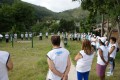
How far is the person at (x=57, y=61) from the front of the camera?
519 centimetres

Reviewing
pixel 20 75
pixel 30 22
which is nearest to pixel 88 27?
pixel 30 22

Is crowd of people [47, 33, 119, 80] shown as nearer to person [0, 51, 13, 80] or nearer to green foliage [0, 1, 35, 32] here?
person [0, 51, 13, 80]

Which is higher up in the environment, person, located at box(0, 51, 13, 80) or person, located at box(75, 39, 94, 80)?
person, located at box(0, 51, 13, 80)

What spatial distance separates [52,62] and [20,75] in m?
6.87

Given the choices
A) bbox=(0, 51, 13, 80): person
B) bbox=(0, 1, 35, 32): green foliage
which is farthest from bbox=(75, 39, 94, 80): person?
bbox=(0, 1, 35, 32): green foliage

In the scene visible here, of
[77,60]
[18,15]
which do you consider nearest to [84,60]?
[77,60]

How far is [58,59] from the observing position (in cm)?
522

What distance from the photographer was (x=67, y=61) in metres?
5.35

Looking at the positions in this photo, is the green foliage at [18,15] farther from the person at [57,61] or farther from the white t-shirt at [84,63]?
the person at [57,61]

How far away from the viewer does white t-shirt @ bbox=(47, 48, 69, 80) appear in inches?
205

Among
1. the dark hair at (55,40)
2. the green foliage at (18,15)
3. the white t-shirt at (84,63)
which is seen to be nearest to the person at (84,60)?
the white t-shirt at (84,63)

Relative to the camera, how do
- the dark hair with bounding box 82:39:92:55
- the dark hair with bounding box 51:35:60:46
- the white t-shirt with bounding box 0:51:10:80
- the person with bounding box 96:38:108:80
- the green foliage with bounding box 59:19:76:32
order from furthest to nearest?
the green foliage with bounding box 59:19:76:32
the person with bounding box 96:38:108:80
the dark hair with bounding box 82:39:92:55
the dark hair with bounding box 51:35:60:46
the white t-shirt with bounding box 0:51:10:80

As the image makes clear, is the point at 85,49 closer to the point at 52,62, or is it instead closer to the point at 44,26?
the point at 52,62

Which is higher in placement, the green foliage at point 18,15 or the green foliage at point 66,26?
the green foliage at point 18,15
